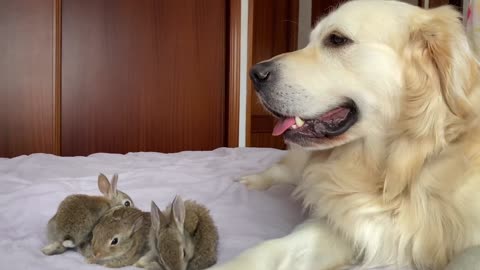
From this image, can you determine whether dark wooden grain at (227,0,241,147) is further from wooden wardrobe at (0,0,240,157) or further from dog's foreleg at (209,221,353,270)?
dog's foreleg at (209,221,353,270)

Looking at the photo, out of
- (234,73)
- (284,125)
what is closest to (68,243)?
(284,125)

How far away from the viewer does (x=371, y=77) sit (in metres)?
0.98

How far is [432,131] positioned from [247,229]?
1.65 ft

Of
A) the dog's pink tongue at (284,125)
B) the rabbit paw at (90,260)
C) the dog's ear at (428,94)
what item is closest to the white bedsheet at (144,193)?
the rabbit paw at (90,260)

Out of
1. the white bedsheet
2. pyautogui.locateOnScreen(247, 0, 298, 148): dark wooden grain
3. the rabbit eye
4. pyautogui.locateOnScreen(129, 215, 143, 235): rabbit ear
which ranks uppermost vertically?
pyautogui.locateOnScreen(247, 0, 298, 148): dark wooden grain

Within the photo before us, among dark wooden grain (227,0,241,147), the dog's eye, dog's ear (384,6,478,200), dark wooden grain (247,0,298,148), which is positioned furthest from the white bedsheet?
dark wooden grain (247,0,298,148)

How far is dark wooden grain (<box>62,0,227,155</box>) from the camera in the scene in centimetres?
284

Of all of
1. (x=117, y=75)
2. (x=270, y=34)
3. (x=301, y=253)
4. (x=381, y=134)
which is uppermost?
(x=270, y=34)

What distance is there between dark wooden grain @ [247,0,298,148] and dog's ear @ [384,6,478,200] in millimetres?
2561

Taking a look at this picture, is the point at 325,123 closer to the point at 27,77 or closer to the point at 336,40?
the point at 336,40

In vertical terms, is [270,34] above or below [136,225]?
above

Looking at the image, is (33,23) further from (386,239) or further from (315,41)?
(386,239)

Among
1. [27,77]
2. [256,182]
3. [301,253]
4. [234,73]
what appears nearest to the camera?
[301,253]

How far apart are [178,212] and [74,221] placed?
25 centimetres
